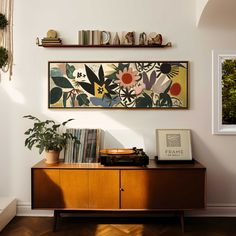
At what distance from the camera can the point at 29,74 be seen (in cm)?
339

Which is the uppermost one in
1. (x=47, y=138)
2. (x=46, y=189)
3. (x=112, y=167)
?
(x=47, y=138)

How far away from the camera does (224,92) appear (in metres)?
3.46

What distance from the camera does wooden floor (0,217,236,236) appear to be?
297 cm

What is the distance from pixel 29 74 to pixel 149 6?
157cm

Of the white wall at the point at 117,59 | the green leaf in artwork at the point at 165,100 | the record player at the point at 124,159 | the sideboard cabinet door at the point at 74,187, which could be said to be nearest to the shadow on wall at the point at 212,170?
the white wall at the point at 117,59

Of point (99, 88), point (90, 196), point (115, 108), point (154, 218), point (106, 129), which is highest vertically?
point (99, 88)

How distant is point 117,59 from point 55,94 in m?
0.81

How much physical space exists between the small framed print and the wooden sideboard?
279 mm

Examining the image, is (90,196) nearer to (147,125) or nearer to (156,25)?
(147,125)

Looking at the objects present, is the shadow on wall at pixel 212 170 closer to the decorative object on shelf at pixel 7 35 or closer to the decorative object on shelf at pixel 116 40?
the decorative object on shelf at pixel 116 40

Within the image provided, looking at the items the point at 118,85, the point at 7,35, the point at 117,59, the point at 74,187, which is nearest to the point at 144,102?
the point at 118,85

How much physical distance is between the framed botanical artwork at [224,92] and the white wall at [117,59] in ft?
0.25

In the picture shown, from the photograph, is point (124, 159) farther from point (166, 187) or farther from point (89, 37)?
point (89, 37)

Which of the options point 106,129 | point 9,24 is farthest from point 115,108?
point 9,24
